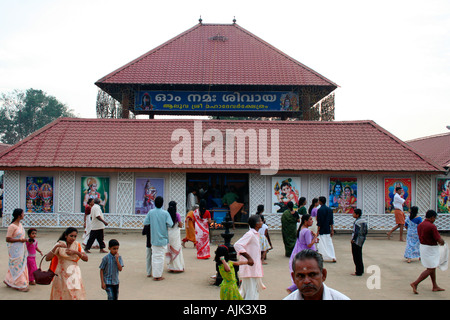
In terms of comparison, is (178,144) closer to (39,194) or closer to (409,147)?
(39,194)

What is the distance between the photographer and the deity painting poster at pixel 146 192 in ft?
52.5

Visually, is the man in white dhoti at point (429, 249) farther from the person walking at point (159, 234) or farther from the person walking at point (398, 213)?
the person walking at point (398, 213)

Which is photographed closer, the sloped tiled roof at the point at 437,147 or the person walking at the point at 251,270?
the person walking at the point at 251,270

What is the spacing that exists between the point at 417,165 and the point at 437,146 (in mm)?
7971

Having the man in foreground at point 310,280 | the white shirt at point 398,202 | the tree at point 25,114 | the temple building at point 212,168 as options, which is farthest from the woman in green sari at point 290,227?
the tree at point 25,114

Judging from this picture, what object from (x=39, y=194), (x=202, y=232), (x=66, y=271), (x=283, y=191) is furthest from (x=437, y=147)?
(x=66, y=271)

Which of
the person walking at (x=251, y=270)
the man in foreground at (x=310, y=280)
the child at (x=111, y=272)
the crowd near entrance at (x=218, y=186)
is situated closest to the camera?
the man in foreground at (x=310, y=280)

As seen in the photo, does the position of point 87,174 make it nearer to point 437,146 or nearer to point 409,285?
point 409,285

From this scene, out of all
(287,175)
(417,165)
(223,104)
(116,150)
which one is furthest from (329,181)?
(116,150)

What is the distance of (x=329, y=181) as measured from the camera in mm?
16172

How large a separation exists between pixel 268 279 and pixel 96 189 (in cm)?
943

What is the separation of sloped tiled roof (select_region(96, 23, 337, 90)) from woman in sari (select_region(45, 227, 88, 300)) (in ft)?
46.5

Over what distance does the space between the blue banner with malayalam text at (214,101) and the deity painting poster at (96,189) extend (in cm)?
502

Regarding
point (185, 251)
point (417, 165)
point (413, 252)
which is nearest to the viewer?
point (413, 252)
